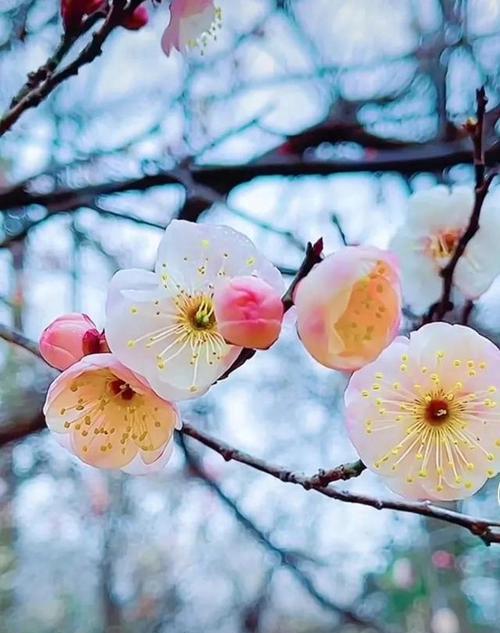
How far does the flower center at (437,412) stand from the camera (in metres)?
0.35

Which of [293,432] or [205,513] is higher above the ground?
[293,432]

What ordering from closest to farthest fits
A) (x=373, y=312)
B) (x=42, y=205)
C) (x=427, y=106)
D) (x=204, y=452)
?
(x=373, y=312), (x=42, y=205), (x=427, y=106), (x=204, y=452)

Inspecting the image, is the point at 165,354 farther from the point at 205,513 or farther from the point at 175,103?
the point at 205,513

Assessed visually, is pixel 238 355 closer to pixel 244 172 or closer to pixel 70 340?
pixel 70 340

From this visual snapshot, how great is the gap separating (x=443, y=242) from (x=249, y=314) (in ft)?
1.42

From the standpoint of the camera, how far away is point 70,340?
0.33 m

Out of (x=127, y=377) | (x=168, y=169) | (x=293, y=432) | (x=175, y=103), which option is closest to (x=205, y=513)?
(x=293, y=432)

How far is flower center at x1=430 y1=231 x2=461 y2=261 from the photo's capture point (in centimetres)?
66

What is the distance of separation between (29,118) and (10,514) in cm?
95

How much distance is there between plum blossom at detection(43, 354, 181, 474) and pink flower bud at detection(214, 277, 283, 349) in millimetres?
70

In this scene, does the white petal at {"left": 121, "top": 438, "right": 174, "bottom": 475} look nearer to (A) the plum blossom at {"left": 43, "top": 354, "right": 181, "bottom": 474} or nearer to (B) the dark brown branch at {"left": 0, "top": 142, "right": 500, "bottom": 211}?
(A) the plum blossom at {"left": 43, "top": 354, "right": 181, "bottom": 474}

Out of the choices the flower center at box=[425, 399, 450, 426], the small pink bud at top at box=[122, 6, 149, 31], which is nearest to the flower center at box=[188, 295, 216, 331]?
the flower center at box=[425, 399, 450, 426]

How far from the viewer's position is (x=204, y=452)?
1667 mm

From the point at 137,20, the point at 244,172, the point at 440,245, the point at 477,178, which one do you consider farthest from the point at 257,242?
the point at 477,178
